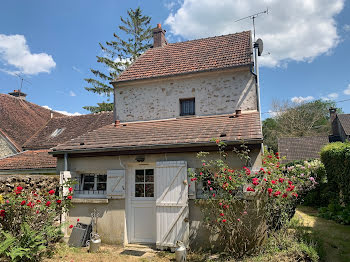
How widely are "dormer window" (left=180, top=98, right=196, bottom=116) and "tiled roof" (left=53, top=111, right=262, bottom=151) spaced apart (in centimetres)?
43

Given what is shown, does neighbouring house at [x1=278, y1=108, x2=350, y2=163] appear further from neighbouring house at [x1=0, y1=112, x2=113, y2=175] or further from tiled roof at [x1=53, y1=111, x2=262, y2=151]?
neighbouring house at [x1=0, y1=112, x2=113, y2=175]

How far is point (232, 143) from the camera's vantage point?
19.7 ft

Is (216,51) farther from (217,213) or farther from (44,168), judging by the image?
(44,168)

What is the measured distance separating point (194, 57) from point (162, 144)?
5.39 meters

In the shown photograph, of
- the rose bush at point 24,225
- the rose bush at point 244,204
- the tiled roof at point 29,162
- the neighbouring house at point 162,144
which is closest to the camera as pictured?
the rose bush at point 24,225

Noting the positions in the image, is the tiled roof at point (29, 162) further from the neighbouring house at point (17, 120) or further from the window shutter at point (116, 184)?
the window shutter at point (116, 184)

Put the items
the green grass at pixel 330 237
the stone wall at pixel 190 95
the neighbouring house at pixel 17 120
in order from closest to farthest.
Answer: the green grass at pixel 330 237 → the stone wall at pixel 190 95 → the neighbouring house at pixel 17 120

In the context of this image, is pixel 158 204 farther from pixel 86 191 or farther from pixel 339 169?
pixel 339 169

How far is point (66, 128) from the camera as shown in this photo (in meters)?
16.7

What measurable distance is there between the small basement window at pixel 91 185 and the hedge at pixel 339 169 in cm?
Answer: 789

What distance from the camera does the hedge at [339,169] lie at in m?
8.19

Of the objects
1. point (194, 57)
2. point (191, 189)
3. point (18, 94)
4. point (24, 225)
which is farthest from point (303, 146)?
point (18, 94)

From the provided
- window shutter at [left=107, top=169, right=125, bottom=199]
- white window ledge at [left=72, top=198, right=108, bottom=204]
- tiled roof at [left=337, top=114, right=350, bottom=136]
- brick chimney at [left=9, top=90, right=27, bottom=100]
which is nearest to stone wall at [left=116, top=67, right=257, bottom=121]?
window shutter at [left=107, top=169, right=125, bottom=199]

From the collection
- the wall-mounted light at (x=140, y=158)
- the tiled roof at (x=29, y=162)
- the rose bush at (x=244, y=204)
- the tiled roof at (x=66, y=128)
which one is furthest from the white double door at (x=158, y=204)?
the tiled roof at (x=66, y=128)
